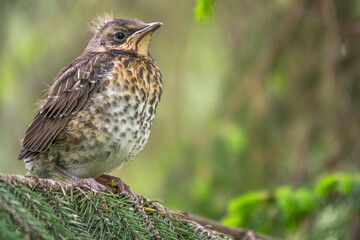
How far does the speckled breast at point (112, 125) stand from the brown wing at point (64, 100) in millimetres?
68

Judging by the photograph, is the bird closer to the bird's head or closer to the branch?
the bird's head

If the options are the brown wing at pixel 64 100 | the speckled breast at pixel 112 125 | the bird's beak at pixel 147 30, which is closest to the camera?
the speckled breast at pixel 112 125

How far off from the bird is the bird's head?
0.09 feet

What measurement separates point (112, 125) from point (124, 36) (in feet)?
2.65

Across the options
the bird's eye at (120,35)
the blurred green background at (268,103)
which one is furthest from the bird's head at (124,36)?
the blurred green background at (268,103)

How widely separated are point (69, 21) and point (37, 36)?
0.38 metres

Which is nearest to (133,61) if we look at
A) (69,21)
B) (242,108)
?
(242,108)

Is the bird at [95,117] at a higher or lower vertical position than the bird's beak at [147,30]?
lower

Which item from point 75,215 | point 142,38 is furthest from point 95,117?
point 75,215

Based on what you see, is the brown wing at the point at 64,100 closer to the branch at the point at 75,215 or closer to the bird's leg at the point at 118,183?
the bird's leg at the point at 118,183

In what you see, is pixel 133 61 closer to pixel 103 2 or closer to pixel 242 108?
pixel 242 108

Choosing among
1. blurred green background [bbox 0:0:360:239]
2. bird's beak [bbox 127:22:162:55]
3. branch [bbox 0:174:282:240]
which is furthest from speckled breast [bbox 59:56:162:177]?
branch [bbox 0:174:282:240]

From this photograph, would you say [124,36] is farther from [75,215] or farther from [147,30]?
[75,215]

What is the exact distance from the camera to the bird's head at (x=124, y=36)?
149 inches
